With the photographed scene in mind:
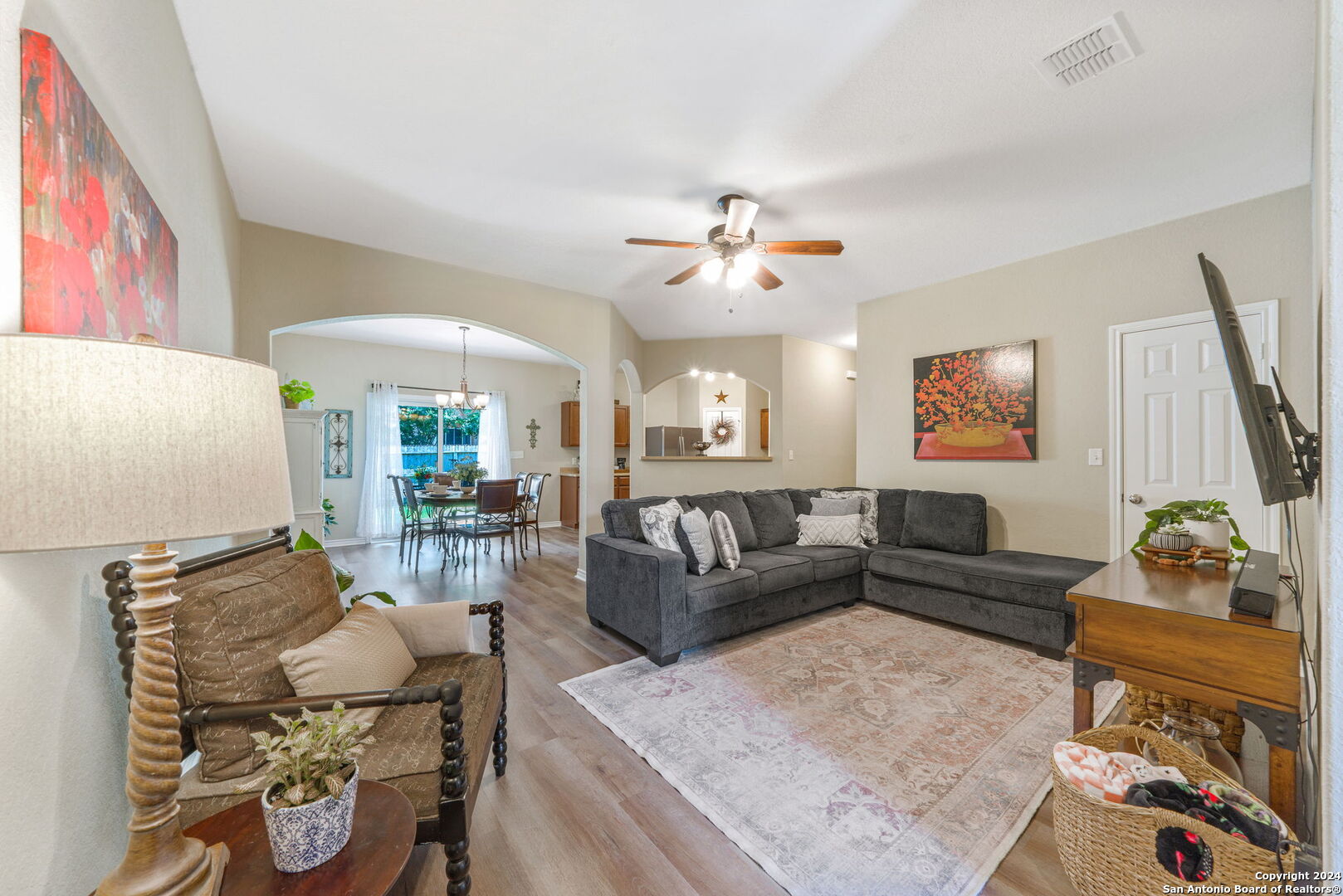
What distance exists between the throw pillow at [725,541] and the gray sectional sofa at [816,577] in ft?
0.19

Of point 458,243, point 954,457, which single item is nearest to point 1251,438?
point 954,457

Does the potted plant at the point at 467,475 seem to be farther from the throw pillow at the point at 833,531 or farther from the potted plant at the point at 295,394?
the throw pillow at the point at 833,531

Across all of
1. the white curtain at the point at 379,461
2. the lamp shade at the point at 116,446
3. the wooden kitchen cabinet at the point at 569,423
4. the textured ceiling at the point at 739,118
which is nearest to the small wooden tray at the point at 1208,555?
the textured ceiling at the point at 739,118

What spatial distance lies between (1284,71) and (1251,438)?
1.92 metres

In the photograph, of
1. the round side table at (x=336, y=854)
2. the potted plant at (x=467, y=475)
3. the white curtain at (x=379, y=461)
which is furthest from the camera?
the white curtain at (x=379, y=461)

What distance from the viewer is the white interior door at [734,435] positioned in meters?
8.66

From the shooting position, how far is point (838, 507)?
4293mm

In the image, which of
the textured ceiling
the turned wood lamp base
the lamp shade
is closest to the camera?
the lamp shade

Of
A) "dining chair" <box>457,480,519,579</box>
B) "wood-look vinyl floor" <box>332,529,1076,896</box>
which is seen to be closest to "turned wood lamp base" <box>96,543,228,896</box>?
"wood-look vinyl floor" <box>332,529,1076,896</box>

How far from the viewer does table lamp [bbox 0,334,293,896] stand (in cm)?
56

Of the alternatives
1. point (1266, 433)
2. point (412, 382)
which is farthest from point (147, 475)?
point (412, 382)

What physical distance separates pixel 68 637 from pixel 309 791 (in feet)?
1.71

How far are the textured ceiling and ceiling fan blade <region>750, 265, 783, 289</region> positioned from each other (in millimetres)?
359

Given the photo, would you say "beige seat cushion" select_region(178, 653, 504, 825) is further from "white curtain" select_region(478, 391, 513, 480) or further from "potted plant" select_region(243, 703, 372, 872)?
"white curtain" select_region(478, 391, 513, 480)
